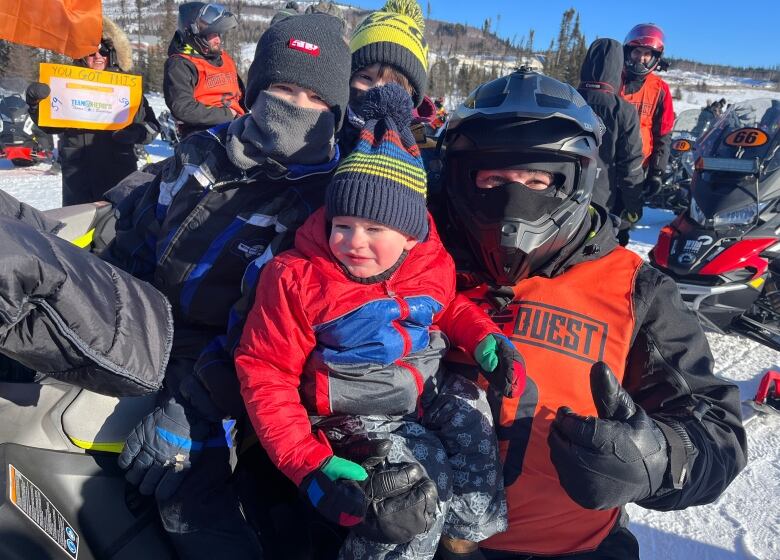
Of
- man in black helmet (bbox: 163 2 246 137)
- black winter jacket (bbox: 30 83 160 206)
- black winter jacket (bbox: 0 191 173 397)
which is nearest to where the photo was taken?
black winter jacket (bbox: 0 191 173 397)

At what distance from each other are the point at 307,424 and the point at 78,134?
4457 millimetres

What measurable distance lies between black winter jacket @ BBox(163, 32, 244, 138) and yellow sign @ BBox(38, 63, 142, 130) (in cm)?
38

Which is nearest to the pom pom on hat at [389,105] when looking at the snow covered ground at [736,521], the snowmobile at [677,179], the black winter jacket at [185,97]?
the snow covered ground at [736,521]

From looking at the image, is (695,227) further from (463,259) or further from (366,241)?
(366,241)

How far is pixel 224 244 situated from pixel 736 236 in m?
3.28

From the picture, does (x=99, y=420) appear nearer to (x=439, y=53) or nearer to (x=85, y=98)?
(x=85, y=98)

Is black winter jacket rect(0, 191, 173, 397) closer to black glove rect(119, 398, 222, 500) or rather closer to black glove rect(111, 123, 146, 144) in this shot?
black glove rect(119, 398, 222, 500)

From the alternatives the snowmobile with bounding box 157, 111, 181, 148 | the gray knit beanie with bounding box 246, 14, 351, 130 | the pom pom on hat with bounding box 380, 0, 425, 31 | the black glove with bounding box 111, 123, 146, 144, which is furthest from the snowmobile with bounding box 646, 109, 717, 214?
the snowmobile with bounding box 157, 111, 181, 148

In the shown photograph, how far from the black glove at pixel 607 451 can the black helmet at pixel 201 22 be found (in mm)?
4645

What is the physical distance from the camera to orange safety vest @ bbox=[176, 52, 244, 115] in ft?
15.3

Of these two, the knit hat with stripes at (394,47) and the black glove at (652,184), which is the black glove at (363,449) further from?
the black glove at (652,184)

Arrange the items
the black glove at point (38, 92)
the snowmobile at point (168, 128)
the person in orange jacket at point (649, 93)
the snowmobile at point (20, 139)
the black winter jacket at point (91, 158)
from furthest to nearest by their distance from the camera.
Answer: the snowmobile at point (168, 128) → the snowmobile at point (20, 139) → the person in orange jacket at point (649, 93) → the black winter jacket at point (91, 158) → the black glove at point (38, 92)

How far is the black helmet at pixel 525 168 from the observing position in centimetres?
145

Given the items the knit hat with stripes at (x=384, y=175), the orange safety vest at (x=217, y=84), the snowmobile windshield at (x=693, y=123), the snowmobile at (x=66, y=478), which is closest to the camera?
the snowmobile at (x=66, y=478)
